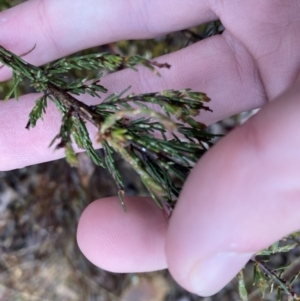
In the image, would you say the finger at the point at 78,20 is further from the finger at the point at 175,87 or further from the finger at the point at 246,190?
the finger at the point at 246,190

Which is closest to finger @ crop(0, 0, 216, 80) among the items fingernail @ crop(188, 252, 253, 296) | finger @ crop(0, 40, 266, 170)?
finger @ crop(0, 40, 266, 170)

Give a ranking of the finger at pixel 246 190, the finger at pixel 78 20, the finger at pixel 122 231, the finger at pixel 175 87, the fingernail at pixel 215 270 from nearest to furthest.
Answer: the finger at pixel 246 190 → the fingernail at pixel 215 270 → the finger at pixel 122 231 → the finger at pixel 175 87 → the finger at pixel 78 20

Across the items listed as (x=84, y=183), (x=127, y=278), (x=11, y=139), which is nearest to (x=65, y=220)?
(x=84, y=183)

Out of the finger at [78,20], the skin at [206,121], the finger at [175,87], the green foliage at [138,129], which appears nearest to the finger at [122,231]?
the skin at [206,121]

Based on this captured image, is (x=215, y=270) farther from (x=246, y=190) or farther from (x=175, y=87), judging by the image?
(x=175, y=87)

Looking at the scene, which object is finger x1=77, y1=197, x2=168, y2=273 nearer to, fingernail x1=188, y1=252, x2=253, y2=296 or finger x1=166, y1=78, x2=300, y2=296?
fingernail x1=188, y1=252, x2=253, y2=296

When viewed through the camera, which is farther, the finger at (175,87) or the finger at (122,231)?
the finger at (175,87)
